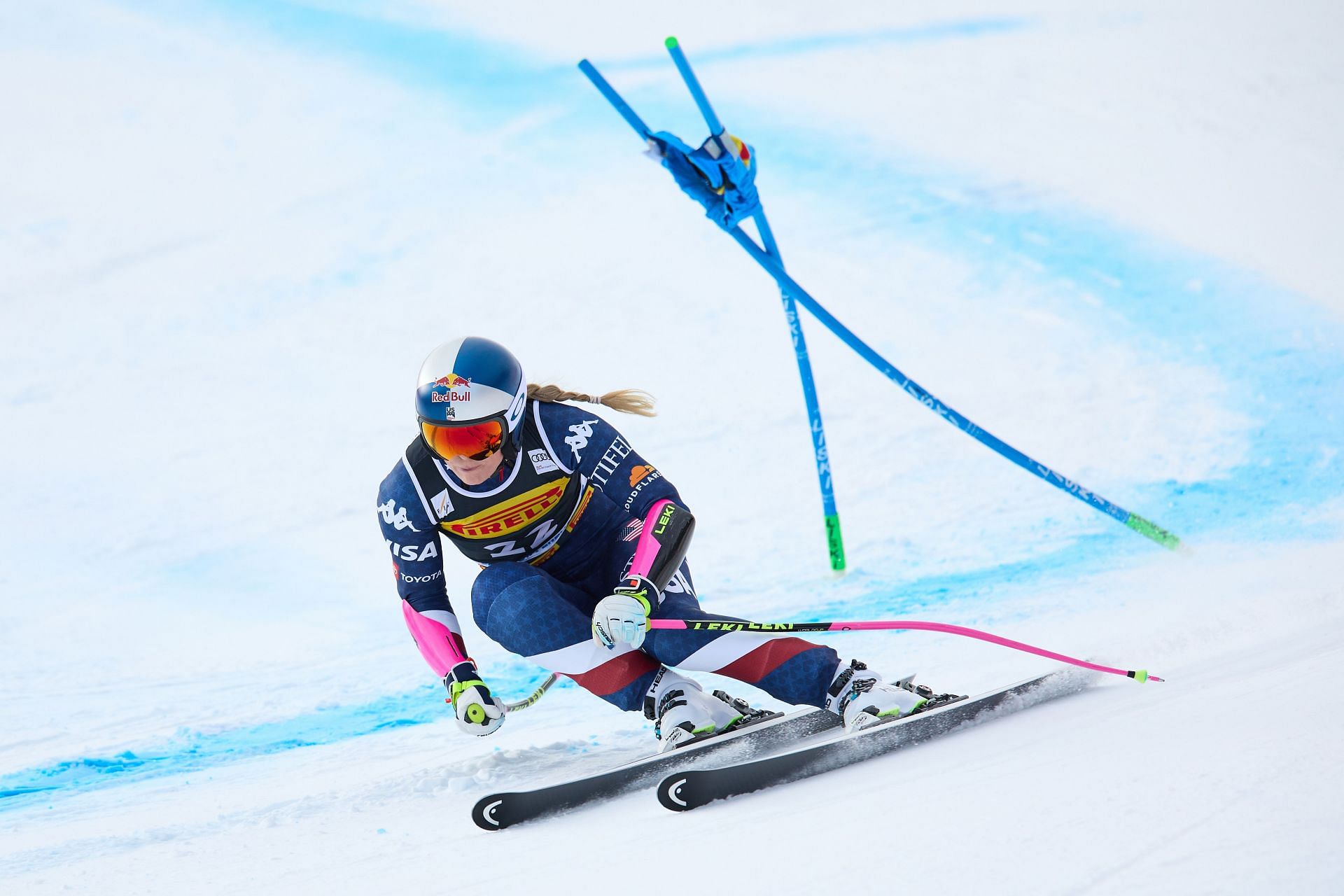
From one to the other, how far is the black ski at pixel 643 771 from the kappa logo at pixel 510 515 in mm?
730

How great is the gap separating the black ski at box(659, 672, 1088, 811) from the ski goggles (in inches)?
38.2

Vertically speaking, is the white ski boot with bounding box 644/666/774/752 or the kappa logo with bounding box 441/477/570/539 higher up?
the kappa logo with bounding box 441/477/570/539

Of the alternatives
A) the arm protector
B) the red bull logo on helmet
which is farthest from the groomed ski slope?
the red bull logo on helmet

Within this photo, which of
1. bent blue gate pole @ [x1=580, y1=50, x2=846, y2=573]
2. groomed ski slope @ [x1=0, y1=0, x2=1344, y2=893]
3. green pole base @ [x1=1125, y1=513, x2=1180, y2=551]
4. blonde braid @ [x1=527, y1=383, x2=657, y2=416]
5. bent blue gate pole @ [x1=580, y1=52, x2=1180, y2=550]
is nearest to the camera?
groomed ski slope @ [x1=0, y1=0, x2=1344, y2=893]

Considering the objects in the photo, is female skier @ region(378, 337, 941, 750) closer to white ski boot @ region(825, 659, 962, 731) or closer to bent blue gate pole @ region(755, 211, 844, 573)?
white ski boot @ region(825, 659, 962, 731)

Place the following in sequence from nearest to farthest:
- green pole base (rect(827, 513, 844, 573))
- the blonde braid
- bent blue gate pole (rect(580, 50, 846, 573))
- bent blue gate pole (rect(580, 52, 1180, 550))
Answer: the blonde braid
bent blue gate pole (rect(580, 50, 846, 573))
bent blue gate pole (rect(580, 52, 1180, 550))
green pole base (rect(827, 513, 844, 573))

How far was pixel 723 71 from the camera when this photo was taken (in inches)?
565

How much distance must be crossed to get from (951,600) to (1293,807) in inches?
104

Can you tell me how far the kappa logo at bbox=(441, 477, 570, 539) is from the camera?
3.14m

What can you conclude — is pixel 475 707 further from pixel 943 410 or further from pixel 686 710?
pixel 943 410

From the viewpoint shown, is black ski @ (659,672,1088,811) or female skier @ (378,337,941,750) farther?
female skier @ (378,337,941,750)

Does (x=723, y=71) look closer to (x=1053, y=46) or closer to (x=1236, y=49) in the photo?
(x=1053, y=46)

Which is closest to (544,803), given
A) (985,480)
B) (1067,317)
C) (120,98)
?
(985,480)

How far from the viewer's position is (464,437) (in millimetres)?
2959
